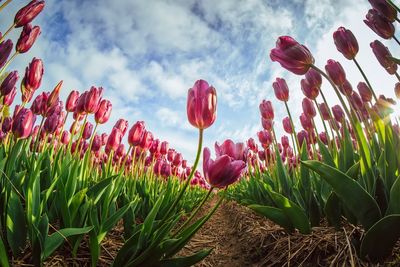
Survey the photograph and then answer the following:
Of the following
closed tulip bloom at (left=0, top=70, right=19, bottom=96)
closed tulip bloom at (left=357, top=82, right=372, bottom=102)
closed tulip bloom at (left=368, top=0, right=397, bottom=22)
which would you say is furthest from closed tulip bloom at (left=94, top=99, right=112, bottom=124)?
closed tulip bloom at (left=357, top=82, right=372, bottom=102)

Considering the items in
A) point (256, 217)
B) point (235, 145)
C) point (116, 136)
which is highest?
point (116, 136)

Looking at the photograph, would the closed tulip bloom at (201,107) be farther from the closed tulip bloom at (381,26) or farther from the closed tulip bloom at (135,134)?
the closed tulip bloom at (135,134)

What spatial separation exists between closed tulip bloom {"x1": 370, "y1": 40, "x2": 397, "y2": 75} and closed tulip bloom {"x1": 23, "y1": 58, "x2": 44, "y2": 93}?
218 cm

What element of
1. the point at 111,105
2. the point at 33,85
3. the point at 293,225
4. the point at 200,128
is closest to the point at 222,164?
the point at 200,128

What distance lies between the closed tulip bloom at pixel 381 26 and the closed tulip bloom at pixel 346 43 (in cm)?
20

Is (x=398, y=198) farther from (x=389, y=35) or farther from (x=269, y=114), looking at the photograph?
(x=269, y=114)

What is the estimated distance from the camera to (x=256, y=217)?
3316mm

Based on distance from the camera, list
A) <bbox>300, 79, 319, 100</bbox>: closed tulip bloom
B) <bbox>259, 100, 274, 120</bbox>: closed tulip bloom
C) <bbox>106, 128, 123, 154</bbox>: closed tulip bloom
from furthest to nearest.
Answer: <bbox>259, 100, 274, 120</bbox>: closed tulip bloom
<bbox>106, 128, 123, 154</bbox>: closed tulip bloom
<bbox>300, 79, 319, 100</bbox>: closed tulip bloom

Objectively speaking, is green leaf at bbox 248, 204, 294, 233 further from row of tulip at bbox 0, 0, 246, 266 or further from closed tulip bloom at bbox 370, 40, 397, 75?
closed tulip bloom at bbox 370, 40, 397, 75

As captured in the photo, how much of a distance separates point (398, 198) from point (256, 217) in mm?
2270

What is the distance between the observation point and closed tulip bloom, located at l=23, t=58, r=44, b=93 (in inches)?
75.5

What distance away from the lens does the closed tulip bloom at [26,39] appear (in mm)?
1807

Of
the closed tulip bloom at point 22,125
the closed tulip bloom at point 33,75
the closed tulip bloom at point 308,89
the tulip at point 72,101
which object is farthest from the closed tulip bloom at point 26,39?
the closed tulip bloom at point 308,89

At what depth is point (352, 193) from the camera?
1.26 meters
